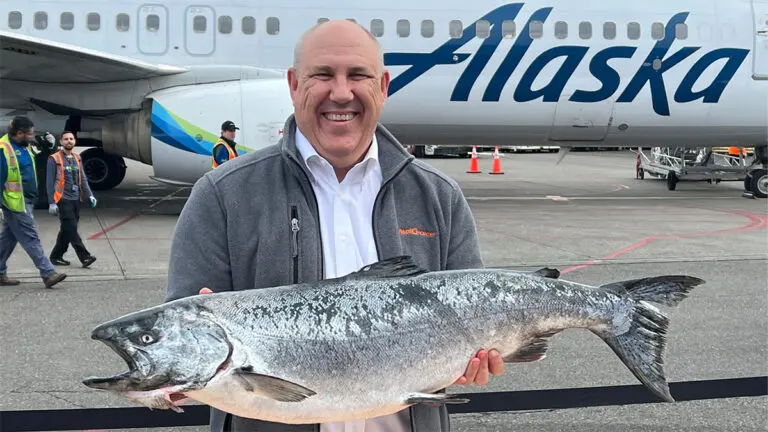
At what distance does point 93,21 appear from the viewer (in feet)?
40.2

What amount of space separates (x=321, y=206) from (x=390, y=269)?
0.84ft

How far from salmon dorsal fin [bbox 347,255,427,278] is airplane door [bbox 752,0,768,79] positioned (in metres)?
13.7

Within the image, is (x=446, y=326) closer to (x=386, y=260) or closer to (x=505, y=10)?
(x=386, y=260)

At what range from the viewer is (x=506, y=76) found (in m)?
12.7

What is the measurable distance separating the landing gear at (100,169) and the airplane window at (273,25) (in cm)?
492

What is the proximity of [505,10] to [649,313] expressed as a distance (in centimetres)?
1172

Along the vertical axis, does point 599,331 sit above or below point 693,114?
below

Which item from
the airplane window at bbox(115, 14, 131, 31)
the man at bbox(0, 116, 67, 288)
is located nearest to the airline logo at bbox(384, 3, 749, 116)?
the airplane window at bbox(115, 14, 131, 31)

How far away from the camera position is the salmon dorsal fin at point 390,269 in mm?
1580

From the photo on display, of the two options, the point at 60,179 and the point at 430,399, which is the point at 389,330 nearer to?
the point at 430,399

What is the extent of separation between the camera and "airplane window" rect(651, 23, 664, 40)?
12.9 m

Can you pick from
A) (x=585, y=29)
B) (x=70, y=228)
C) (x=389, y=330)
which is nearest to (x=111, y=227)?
(x=70, y=228)

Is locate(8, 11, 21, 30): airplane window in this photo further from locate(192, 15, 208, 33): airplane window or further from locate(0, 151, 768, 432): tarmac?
locate(0, 151, 768, 432): tarmac

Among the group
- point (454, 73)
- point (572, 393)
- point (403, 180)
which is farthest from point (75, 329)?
point (454, 73)
